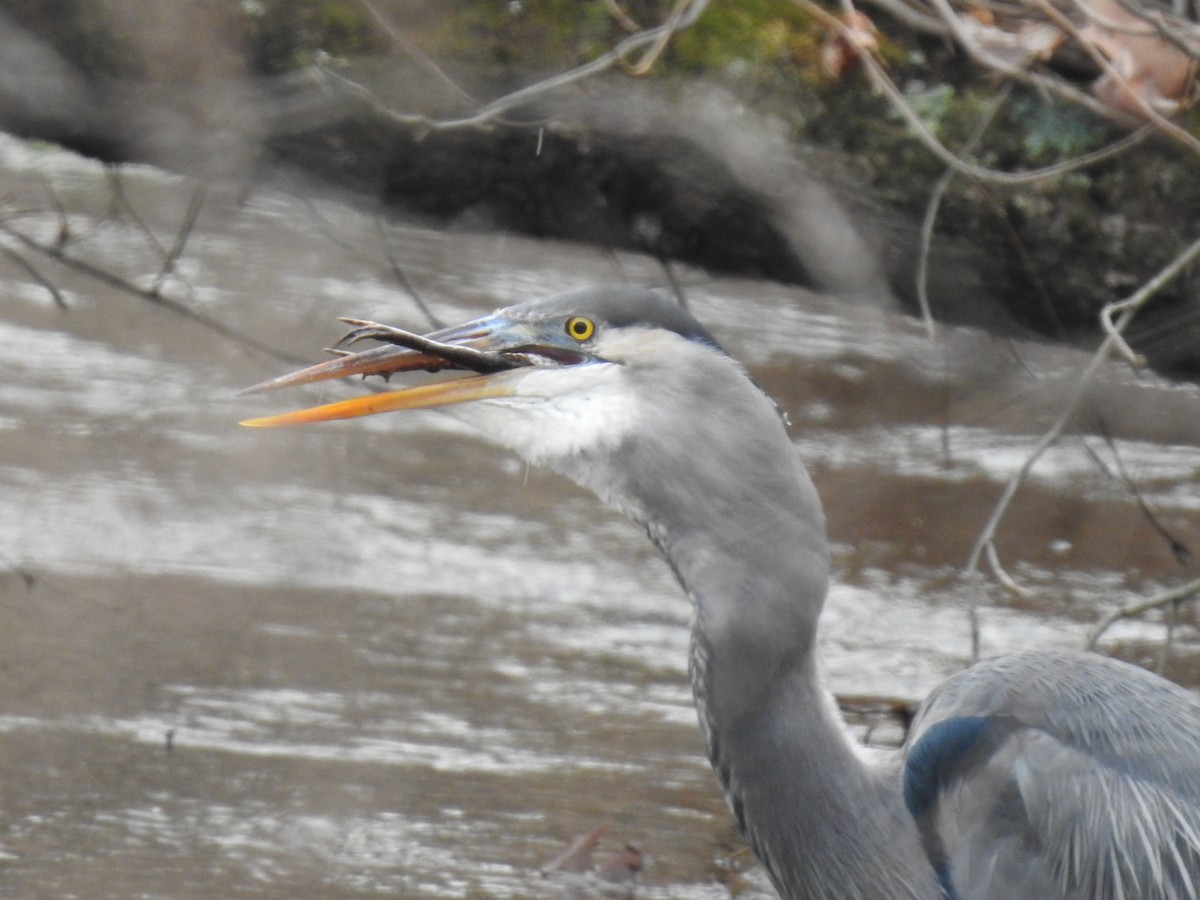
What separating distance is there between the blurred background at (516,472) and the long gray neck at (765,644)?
41.0 inches

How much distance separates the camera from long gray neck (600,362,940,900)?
99.5 inches

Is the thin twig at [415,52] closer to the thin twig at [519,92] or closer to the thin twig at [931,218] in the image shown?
the thin twig at [519,92]

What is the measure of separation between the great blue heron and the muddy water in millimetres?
1246

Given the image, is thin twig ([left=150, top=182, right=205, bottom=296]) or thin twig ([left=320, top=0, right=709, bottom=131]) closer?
thin twig ([left=320, top=0, right=709, bottom=131])

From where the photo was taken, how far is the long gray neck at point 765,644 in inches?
99.5

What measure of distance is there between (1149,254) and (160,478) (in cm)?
319

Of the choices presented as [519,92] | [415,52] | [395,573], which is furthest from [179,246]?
[395,573]

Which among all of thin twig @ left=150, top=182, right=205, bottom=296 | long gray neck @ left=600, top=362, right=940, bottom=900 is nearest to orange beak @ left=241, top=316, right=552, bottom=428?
long gray neck @ left=600, top=362, right=940, bottom=900

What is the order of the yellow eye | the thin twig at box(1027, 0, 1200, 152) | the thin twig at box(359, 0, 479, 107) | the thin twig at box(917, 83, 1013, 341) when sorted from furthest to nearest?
1. the thin twig at box(917, 83, 1013, 341)
2. the thin twig at box(359, 0, 479, 107)
3. the thin twig at box(1027, 0, 1200, 152)
4. the yellow eye

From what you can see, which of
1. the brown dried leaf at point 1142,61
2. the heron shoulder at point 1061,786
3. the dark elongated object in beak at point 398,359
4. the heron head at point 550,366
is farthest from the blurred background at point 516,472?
the dark elongated object in beak at point 398,359

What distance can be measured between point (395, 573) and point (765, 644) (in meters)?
3.07

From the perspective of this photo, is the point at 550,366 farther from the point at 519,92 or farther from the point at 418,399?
the point at 519,92

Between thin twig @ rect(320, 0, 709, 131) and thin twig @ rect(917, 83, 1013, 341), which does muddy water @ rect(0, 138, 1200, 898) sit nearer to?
thin twig @ rect(320, 0, 709, 131)

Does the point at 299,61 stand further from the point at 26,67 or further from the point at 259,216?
the point at 259,216
